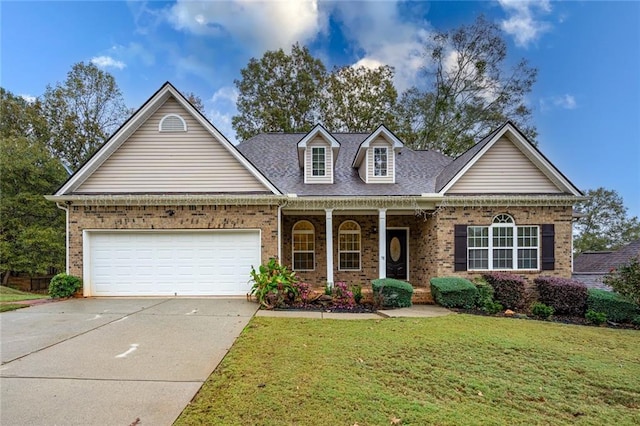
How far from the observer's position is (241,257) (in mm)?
10062

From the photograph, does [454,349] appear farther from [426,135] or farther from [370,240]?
[426,135]

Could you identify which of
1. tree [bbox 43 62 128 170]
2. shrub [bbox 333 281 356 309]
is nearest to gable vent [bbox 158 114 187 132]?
shrub [bbox 333 281 356 309]

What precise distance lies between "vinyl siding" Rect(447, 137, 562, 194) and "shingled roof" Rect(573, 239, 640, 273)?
8.90 meters

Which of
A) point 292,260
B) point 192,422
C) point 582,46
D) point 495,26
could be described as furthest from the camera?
point 495,26

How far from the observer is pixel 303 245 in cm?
1252

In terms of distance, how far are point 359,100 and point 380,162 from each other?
1303 cm

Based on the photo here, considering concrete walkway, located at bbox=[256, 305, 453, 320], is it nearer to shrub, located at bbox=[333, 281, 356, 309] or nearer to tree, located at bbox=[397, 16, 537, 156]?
shrub, located at bbox=[333, 281, 356, 309]

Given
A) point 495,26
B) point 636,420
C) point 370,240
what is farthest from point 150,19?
point 495,26

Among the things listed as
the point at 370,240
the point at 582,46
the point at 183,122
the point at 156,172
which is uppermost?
the point at 582,46

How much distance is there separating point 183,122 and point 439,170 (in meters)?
9.89

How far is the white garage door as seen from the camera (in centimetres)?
988

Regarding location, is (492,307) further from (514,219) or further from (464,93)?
(464,93)

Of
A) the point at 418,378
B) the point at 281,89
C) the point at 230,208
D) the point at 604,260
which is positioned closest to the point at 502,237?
the point at 418,378

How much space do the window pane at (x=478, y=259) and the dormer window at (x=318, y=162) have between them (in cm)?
589
